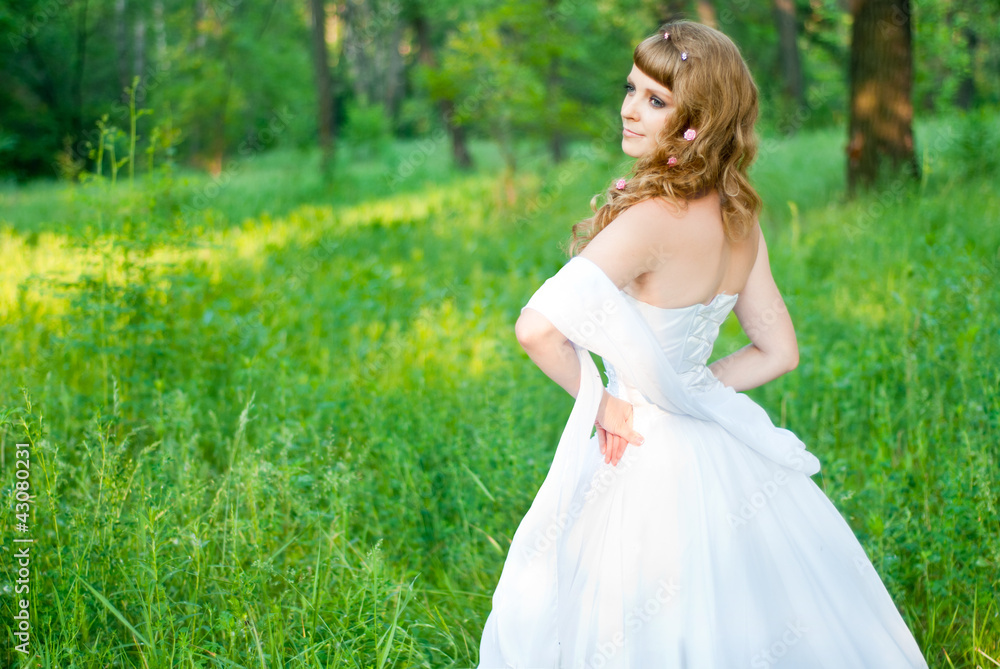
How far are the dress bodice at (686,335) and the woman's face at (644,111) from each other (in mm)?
399

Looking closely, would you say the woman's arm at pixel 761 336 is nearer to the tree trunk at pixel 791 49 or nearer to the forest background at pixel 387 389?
the forest background at pixel 387 389

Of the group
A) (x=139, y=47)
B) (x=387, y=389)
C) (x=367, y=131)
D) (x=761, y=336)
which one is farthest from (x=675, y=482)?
(x=139, y=47)

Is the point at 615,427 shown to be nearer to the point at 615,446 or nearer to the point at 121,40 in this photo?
the point at 615,446

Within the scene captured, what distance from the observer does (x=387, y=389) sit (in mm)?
4168

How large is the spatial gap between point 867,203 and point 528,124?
4725 millimetres

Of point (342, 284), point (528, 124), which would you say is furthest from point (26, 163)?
point (342, 284)

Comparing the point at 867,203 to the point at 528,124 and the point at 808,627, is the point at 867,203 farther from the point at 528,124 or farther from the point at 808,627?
the point at 808,627

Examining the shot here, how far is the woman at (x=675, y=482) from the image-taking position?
1860mm

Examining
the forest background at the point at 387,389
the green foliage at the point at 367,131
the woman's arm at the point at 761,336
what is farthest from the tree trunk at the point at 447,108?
the woman's arm at the point at 761,336

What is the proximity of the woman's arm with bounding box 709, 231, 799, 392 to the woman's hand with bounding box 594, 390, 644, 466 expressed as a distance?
40 cm

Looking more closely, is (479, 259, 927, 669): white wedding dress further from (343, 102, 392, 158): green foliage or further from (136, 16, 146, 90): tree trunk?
(136, 16, 146, 90): tree trunk

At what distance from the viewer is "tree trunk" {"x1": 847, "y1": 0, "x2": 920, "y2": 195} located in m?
7.55

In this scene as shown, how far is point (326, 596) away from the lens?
2.52m

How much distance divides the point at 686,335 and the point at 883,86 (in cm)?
702
